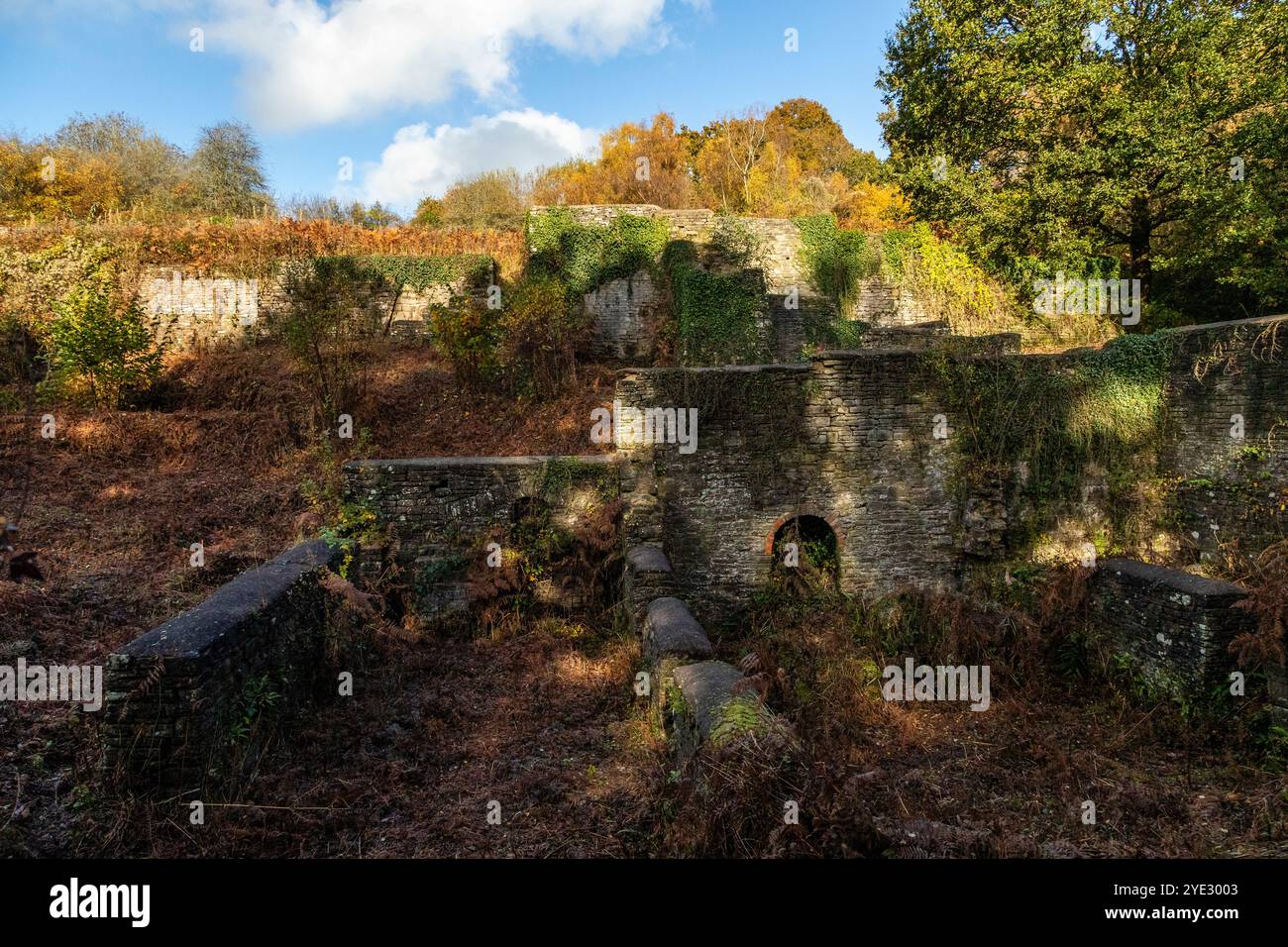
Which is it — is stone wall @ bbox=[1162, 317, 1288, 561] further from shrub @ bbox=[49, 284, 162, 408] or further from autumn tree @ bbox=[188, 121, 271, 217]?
autumn tree @ bbox=[188, 121, 271, 217]

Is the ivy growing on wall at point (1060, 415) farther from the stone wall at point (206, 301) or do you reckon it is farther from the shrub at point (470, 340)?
the stone wall at point (206, 301)

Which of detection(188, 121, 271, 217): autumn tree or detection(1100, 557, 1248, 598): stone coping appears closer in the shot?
detection(1100, 557, 1248, 598): stone coping

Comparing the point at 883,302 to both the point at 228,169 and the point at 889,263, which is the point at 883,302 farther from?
the point at 228,169

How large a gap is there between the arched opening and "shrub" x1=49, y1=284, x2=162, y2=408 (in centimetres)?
1271

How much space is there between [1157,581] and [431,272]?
16.8 m

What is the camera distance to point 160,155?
2795 centimetres

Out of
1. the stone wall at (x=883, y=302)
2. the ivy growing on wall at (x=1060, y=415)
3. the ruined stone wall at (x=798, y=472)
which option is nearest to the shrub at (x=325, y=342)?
the ruined stone wall at (x=798, y=472)

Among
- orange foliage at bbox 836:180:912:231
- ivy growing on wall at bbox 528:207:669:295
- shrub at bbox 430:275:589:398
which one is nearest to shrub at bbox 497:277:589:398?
shrub at bbox 430:275:589:398

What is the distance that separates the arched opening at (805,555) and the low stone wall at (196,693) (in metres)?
6.37

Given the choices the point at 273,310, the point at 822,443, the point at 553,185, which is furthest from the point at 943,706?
the point at 553,185

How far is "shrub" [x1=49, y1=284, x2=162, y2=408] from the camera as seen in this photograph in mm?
12539

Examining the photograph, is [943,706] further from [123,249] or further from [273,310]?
[123,249]

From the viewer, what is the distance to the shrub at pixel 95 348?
12.5 meters
